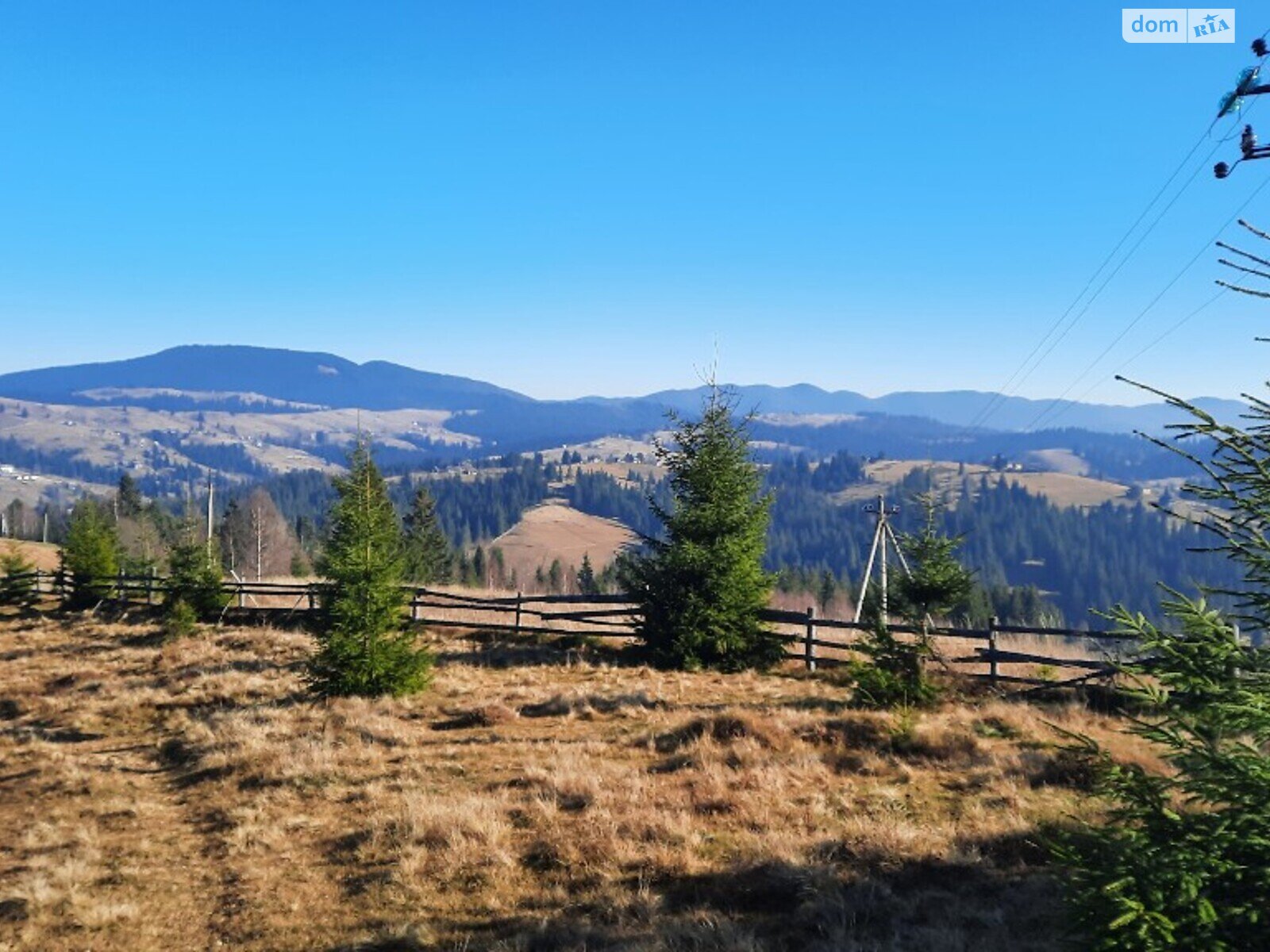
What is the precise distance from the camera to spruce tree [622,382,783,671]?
20.2 metres

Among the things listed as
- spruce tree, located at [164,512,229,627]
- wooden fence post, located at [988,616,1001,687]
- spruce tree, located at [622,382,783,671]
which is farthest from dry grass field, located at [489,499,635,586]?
wooden fence post, located at [988,616,1001,687]

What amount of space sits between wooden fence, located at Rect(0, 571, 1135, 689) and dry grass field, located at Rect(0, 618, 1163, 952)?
2.26m

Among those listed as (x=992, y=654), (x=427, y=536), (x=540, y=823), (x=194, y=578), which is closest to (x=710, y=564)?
(x=992, y=654)

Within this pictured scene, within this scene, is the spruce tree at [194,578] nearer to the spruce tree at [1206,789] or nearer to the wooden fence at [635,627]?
the wooden fence at [635,627]

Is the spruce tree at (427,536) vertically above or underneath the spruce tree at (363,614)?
underneath

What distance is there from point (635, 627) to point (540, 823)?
11759mm

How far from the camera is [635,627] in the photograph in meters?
22.0

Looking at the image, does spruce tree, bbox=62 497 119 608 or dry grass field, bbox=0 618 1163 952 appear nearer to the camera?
dry grass field, bbox=0 618 1163 952

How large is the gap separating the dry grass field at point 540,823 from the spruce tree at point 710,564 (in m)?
2.61

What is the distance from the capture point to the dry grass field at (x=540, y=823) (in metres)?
7.84

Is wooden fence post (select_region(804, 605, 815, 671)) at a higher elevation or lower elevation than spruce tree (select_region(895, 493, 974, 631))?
lower

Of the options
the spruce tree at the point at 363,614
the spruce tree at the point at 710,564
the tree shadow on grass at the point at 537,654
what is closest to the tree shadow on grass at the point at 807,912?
the spruce tree at the point at 363,614

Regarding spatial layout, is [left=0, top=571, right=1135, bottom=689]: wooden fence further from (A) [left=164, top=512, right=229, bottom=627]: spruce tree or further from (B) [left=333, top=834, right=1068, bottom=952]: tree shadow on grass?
(B) [left=333, top=834, right=1068, bottom=952]: tree shadow on grass

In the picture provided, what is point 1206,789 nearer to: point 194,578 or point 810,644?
point 810,644
